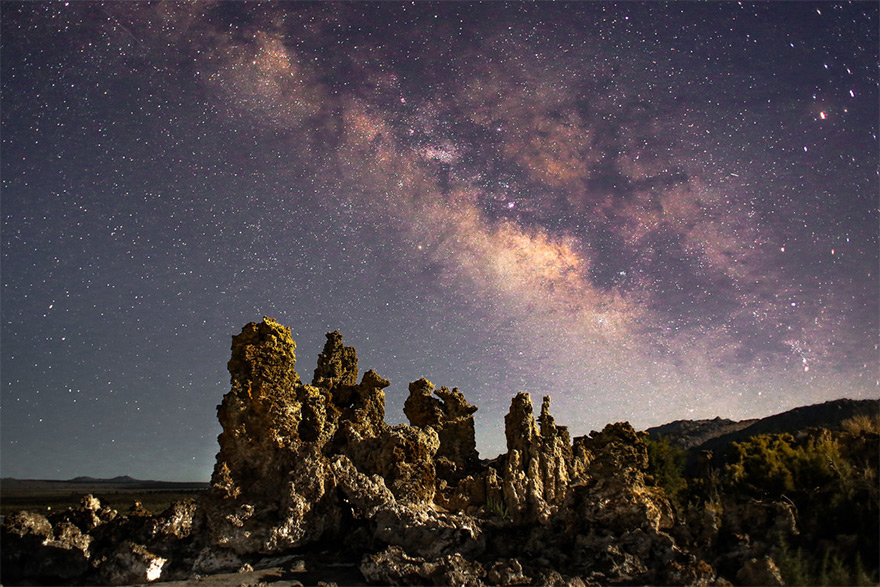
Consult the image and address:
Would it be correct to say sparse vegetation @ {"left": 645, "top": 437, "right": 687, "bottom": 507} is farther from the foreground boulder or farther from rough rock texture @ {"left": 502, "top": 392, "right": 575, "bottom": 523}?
the foreground boulder

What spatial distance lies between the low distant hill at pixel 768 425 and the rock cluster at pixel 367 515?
37.8 m

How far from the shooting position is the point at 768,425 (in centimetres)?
7406

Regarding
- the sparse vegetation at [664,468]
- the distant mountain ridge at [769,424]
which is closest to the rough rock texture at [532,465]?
the sparse vegetation at [664,468]

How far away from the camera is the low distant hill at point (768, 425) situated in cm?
6277

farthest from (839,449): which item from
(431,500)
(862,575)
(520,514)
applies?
(431,500)

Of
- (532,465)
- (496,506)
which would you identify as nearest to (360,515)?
(496,506)

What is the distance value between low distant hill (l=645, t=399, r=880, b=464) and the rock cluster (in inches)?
1488

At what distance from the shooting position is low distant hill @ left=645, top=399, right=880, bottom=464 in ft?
206

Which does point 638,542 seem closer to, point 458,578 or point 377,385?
point 458,578

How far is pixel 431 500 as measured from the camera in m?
18.1

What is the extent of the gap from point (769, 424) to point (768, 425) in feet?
2.42

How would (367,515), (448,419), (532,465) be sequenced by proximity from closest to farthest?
(367,515)
(532,465)
(448,419)

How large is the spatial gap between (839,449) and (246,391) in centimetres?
1943

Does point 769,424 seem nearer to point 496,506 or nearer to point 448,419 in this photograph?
point 448,419
